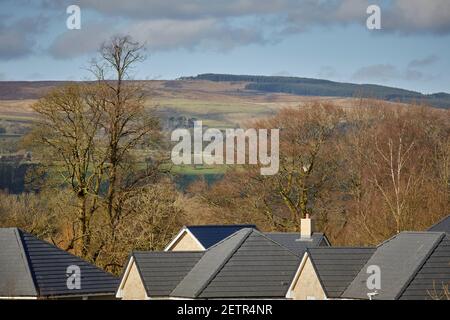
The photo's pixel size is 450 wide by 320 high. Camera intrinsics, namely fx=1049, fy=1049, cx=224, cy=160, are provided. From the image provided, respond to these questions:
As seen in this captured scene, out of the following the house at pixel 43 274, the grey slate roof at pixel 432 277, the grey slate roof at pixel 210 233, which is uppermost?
the grey slate roof at pixel 432 277

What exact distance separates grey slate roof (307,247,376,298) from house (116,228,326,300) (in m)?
1.18

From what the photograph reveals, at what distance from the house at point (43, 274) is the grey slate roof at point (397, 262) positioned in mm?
7700

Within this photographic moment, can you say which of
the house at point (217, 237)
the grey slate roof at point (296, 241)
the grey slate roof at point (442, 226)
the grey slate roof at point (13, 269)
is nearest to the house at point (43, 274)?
the grey slate roof at point (13, 269)

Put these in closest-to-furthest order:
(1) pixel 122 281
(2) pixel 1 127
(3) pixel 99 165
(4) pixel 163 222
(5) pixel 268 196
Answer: (1) pixel 122 281, (3) pixel 99 165, (4) pixel 163 222, (5) pixel 268 196, (2) pixel 1 127

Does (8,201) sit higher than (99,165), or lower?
lower

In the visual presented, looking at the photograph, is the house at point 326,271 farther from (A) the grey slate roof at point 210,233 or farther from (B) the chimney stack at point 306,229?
(A) the grey slate roof at point 210,233

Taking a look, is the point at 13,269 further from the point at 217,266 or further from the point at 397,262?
the point at 397,262

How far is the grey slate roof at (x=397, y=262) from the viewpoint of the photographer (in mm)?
27502

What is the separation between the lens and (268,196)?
56188 millimetres
